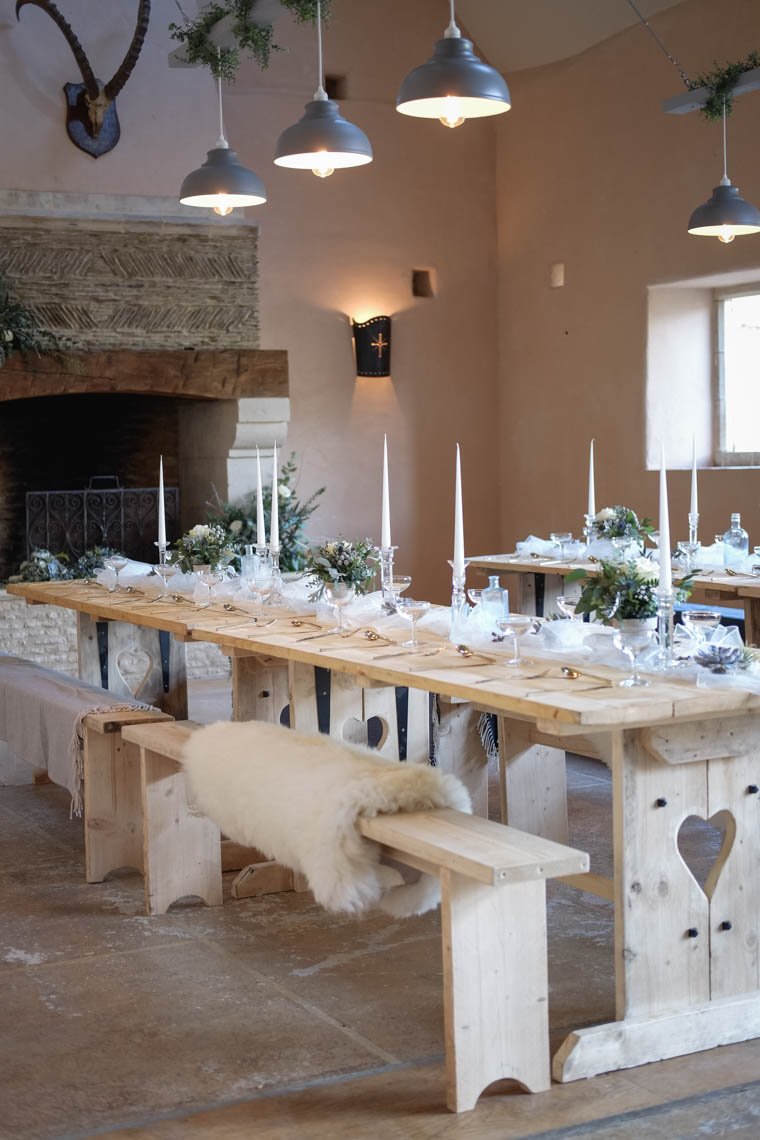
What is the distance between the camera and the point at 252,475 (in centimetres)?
854

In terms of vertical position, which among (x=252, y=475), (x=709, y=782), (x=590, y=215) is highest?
(x=590, y=215)

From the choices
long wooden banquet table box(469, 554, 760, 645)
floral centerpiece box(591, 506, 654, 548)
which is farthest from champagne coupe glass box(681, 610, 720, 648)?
floral centerpiece box(591, 506, 654, 548)

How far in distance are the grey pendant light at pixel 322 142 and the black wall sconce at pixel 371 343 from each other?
4.59 metres

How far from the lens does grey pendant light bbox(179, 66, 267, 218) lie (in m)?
5.14

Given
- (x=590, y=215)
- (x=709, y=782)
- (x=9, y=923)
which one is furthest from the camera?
(x=590, y=215)

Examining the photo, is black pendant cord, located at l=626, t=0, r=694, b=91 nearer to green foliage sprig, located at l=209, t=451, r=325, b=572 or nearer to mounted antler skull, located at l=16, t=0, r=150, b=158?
mounted antler skull, located at l=16, t=0, r=150, b=158

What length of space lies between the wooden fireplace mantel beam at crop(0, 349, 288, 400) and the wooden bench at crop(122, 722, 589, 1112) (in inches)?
215

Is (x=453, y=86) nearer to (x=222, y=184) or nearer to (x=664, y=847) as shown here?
(x=222, y=184)

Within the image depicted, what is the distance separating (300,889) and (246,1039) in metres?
1.16

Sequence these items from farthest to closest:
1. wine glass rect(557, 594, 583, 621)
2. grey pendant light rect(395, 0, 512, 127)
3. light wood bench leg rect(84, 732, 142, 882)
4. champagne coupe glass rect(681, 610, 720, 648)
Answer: light wood bench leg rect(84, 732, 142, 882) < grey pendant light rect(395, 0, 512, 127) < wine glass rect(557, 594, 583, 621) < champagne coupe glass rect(681, 610, 720, 648)

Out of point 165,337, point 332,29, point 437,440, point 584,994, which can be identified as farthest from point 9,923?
point 332,29

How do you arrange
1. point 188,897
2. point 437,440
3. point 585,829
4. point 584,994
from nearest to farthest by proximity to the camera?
point 584,994, point 188,897, point 585,829, point 437,440

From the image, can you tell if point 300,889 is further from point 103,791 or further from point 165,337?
point 165,337

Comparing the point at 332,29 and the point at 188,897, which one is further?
the point at 332,29
